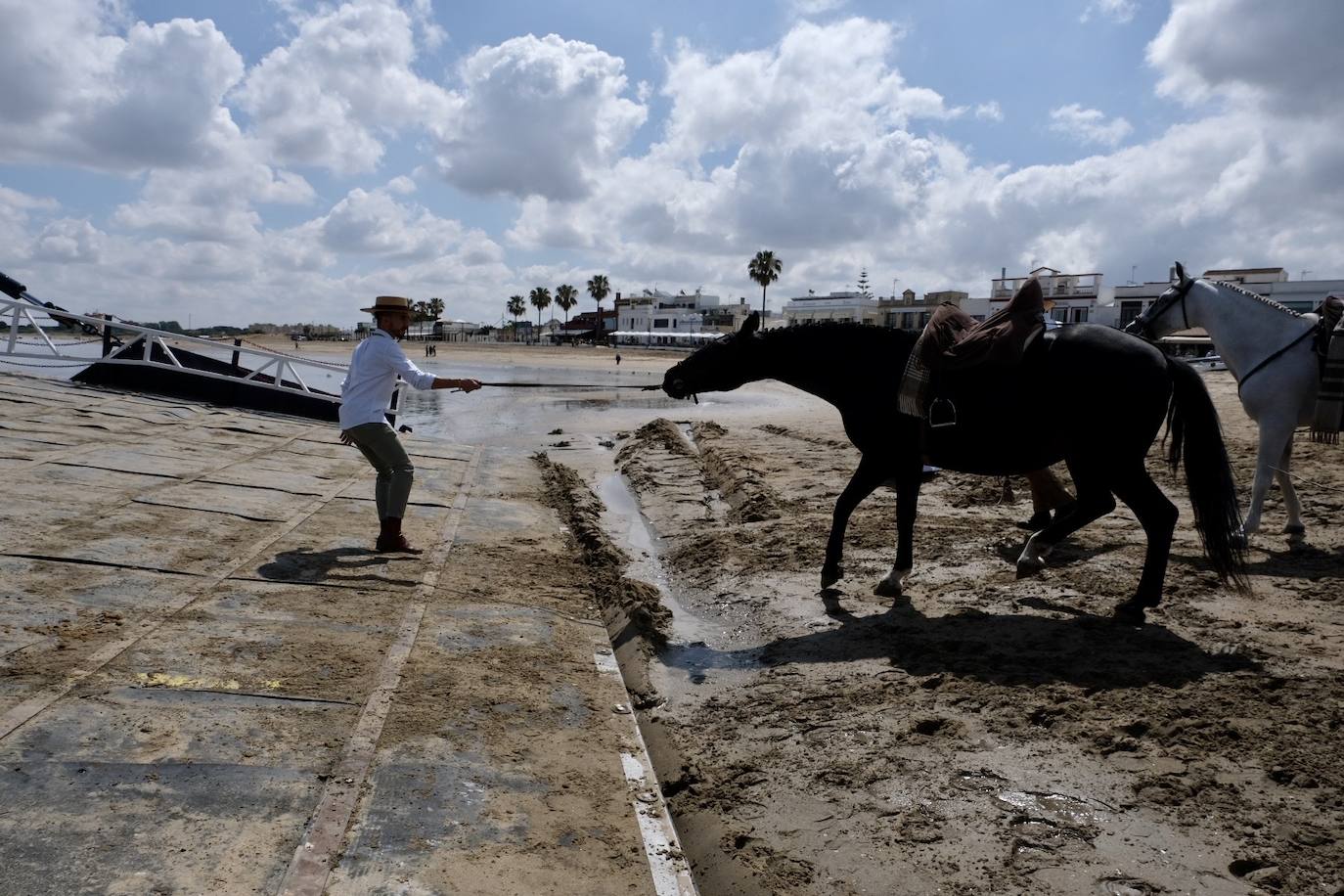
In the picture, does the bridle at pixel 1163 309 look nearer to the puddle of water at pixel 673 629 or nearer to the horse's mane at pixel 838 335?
the horse's mane at pixel 838 335

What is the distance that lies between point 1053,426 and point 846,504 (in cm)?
146

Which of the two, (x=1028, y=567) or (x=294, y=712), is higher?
(x=1028, y=567)

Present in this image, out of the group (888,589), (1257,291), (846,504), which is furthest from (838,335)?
(1257,291)

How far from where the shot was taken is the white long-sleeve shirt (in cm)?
700

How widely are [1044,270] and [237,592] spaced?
630cm

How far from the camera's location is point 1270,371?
Answer: 787 cm

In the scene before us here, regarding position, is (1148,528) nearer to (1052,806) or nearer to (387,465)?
(1052,806)

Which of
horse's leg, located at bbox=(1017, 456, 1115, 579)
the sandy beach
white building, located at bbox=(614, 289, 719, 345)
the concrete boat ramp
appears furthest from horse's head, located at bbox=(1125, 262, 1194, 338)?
white building, located at bbox=(614, 289, 719, 345)

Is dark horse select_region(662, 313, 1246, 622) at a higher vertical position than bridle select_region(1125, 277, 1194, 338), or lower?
lower

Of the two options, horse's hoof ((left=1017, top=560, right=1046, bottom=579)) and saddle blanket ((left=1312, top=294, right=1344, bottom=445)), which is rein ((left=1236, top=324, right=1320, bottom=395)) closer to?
saddle blanket ((left=1312, top=294, right=1344, bottom=445))

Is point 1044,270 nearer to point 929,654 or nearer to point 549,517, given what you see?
point 929,654

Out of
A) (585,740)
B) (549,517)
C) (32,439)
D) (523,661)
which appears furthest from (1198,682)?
(32,439)

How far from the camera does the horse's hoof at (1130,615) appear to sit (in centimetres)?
520

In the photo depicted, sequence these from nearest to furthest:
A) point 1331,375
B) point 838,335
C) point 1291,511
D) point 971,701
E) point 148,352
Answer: point 971,701, point 838,335, point 1291,511, point 1331,375, point 148,352
